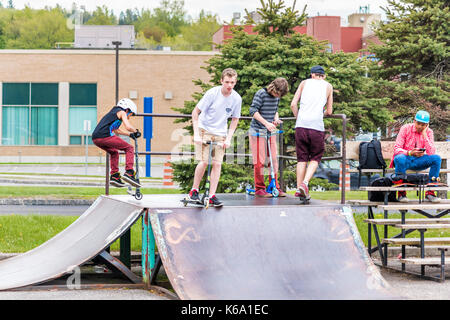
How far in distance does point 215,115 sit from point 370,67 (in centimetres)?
1399

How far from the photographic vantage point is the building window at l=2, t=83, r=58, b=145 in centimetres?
5191

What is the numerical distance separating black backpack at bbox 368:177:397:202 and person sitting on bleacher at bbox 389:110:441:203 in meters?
0.17

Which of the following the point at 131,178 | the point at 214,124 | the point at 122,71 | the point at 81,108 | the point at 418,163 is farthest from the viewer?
the point at 81,108

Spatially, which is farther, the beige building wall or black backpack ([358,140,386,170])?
the beige building wall

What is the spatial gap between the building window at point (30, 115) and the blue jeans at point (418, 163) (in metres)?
44.9

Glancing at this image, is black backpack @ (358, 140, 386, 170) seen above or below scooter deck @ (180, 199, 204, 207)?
above

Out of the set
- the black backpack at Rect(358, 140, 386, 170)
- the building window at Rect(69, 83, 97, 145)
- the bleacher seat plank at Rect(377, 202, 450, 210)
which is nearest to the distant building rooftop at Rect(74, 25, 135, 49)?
the building window at Rect(69, 83, 97, 145)

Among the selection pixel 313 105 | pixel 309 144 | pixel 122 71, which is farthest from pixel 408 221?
pixel 122 71

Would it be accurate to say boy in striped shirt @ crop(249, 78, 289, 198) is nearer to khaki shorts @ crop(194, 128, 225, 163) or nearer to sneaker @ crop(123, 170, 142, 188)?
khaki shorts @ crop(194, 128, 225, 163)

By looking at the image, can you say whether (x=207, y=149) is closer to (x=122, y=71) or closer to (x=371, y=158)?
(x=371, y=158)

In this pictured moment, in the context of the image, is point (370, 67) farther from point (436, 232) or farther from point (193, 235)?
point (193, 235)

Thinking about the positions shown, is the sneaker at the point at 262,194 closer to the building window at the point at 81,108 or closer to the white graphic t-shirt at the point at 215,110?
the white graphic t-shirt at the point at 215,110

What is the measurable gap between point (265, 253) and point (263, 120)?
2.46 metres

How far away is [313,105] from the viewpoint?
9133 mm
